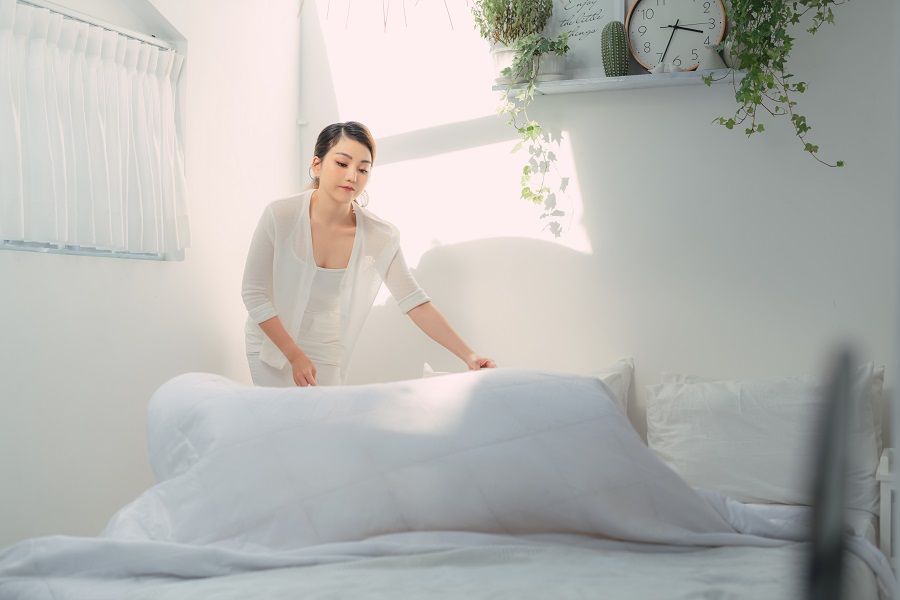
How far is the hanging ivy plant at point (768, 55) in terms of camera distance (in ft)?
9.65

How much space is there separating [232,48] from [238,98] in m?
0.20

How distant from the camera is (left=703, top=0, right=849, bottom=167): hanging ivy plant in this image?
2.94 m

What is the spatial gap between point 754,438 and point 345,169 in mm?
1704

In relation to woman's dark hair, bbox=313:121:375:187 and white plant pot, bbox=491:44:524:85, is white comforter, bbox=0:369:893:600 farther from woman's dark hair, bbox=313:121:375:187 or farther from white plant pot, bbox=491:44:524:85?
white plant pot, bbox=491:44:524:85

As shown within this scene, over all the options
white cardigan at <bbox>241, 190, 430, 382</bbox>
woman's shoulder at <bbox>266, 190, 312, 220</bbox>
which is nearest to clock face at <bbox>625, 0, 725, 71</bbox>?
white cardigan at <bbox>241, 190, 430, 382</bbox>

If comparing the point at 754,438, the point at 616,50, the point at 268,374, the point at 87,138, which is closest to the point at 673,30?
the point at 616,50

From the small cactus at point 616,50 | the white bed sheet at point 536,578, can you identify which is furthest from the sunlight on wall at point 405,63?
the white bed sheet at point 536,578

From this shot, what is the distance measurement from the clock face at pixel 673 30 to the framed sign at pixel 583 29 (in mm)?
136

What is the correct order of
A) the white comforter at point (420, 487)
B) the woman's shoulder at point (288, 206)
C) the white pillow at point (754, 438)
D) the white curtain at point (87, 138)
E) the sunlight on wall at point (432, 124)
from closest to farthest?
the white comforter at point (420, 487) < the white curtain at point (87, 138) < the white pillow at point (754, 438) < the woman's shoulder at point (288, 206) < the sunlight on wall at point (432, 124)

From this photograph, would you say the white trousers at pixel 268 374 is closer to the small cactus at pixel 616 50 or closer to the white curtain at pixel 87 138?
the white curtain at pixel 87 138

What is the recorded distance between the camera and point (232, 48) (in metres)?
3.39

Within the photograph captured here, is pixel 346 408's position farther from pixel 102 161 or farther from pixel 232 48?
pixel 232 48

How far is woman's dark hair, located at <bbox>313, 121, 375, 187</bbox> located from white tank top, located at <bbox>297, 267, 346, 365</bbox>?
46 centimetres

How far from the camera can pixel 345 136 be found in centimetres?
312
